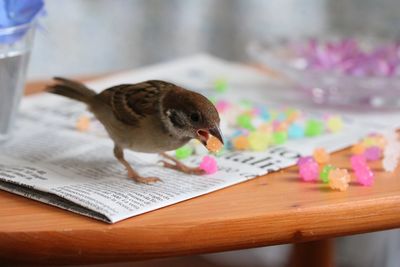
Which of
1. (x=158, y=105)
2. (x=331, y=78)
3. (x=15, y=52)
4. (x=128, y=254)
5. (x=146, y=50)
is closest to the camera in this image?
(x=128, y=254)

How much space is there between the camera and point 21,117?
1.27m

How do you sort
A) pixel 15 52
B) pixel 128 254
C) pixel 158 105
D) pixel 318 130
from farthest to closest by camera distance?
pixel 318 130
pixel 15 52
pixel 158 105
pixel 128 254

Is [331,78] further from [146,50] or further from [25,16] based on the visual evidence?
[146,50]

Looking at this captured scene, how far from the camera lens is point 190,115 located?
0.95 meters

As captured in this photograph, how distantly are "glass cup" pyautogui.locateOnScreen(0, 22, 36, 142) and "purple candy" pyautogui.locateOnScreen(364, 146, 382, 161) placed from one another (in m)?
0.49

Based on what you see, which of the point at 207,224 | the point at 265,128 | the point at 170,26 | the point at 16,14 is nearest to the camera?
the point at 207,224

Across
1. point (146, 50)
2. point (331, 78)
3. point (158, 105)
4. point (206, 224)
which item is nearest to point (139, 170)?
point (158, 105)

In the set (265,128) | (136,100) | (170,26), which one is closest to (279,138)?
(265,128)

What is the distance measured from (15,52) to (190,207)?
1.25 feet

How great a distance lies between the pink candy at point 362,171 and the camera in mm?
967

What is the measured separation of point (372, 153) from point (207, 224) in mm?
347

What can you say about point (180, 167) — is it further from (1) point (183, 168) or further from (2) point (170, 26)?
(2) point (170, 26)

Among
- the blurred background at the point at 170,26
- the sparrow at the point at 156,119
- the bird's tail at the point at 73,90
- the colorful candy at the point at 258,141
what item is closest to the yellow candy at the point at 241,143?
the colorful candy at the point at 258,141

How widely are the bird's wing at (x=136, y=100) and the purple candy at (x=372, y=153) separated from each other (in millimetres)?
290
